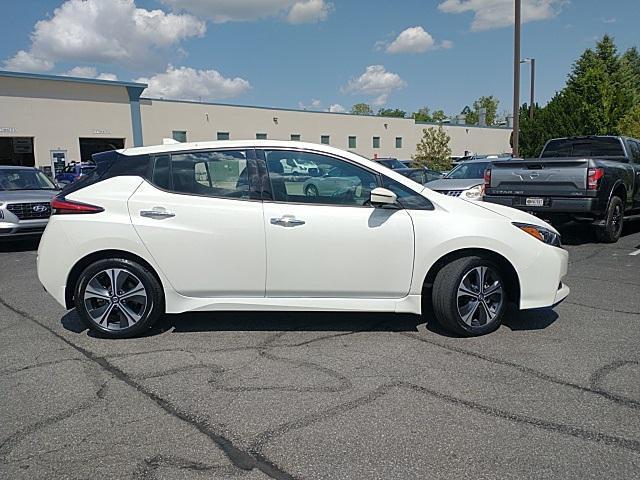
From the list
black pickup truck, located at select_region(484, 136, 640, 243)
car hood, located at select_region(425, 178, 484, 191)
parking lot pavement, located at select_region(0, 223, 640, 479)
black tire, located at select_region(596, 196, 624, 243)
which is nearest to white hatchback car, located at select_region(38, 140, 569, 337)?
parking lot pavement, located at select_region(0, 223, 640, 479)

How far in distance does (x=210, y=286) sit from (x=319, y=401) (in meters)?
1.61

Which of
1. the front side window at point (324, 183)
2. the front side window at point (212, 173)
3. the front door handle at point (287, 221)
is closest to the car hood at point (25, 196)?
the front side window at point (212, 173)

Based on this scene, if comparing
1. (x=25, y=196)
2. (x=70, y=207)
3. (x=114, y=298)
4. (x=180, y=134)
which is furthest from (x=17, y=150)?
(x=114, y=298)

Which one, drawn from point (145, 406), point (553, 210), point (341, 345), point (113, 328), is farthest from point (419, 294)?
point (553, 210)

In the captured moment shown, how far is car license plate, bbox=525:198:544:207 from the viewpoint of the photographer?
8.89 meters

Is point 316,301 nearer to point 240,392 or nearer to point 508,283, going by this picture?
point 240,392

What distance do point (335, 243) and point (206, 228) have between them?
1091 millimetres

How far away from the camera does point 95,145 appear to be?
3475 centimetres

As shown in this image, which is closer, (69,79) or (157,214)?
→ (157,214)

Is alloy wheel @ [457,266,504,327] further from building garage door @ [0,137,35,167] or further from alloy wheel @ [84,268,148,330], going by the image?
building garage door @ [0,137,35,167]

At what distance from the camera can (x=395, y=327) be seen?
505 centimetres

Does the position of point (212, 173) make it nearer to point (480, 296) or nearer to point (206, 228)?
point (206, 228)

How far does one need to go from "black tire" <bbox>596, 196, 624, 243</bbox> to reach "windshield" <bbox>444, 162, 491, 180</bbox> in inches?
133

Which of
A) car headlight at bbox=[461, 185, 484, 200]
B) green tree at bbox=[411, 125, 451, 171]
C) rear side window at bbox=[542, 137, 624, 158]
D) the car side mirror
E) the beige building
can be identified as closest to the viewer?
the car side mirror
